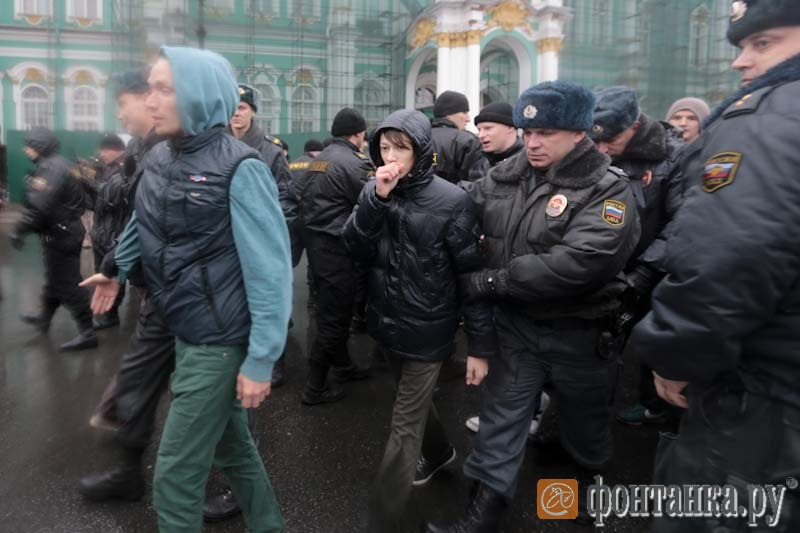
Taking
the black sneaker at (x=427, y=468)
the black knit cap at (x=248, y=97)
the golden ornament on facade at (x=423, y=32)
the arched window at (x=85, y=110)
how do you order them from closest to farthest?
the black sneaker at (x=427, y=468) < the black knit cap at (x=248, y=97) < the arched window at (x=85, y=110) < the golden ornament on facade at (x=423, y=32)

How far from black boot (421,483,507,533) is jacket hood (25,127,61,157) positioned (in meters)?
4.70

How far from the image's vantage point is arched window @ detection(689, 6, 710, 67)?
18453 mm

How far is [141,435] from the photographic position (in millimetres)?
2443

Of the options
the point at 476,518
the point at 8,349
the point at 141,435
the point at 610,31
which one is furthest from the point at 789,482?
the point at 610,31

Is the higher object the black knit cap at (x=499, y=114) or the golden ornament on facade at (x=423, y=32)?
the golden ornament on facade at (x=423, y=32)

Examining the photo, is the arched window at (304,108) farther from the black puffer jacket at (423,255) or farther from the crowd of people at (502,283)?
the black puffer jacket at (423,255)

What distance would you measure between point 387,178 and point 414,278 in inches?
17.8

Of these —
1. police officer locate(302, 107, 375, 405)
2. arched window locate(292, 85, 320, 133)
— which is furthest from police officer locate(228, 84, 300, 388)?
arched window locate(292, 85, 320, 133)

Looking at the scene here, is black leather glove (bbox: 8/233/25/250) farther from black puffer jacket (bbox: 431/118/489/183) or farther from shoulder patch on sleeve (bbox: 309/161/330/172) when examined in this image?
black puffer jacket (bbox: 431/118/489/183)

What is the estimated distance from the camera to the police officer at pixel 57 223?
4.67 metres

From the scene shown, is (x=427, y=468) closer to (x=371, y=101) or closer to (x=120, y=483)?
(x=120, y=483)

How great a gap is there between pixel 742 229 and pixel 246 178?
148cm

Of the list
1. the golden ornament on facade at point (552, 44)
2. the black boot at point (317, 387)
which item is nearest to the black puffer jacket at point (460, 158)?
the black boot at point (317, 387)

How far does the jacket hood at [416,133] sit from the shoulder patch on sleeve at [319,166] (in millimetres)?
1482
